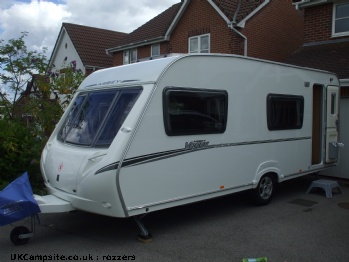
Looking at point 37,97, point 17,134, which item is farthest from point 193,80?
point 37,97

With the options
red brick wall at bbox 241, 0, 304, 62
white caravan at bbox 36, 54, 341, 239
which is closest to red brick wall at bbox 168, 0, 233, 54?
red brick wall at bbox 241, 0, 304, 62

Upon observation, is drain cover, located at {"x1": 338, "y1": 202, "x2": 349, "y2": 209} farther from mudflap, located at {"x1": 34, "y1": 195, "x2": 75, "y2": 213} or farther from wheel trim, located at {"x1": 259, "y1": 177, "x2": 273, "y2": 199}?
mudflap, located at {"x1": 34, "y1": 195, "x2": 75, "y2": 213}

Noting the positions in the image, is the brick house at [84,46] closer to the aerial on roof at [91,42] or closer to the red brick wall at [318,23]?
the aerial on roof at [91,42]

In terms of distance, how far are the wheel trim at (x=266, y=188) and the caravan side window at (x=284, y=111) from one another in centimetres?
103

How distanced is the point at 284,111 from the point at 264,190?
5.38 feet

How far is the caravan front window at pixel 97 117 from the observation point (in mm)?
5285

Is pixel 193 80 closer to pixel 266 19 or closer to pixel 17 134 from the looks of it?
pixel 17 134

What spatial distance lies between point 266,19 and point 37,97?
1010 centimetres

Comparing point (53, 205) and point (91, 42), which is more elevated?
point (91, 42)

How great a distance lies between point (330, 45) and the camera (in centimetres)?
1120

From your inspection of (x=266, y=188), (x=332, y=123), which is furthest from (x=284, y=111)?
(x=332, y=123)

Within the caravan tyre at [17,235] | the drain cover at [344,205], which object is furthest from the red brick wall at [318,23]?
the caravan tyre at [17,235]

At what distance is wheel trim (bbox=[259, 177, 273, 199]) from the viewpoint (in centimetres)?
721

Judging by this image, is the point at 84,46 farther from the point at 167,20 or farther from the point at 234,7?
the point at 234,7
